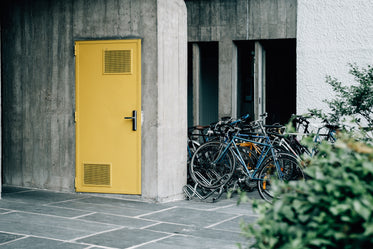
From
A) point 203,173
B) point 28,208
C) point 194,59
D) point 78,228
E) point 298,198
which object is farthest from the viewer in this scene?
point 194,59

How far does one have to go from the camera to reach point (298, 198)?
8.33 feet

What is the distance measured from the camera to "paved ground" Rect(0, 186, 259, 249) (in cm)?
582

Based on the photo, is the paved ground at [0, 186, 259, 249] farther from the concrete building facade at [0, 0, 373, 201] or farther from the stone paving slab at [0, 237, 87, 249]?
the concrete building facade at [0, 0, 373, 201]

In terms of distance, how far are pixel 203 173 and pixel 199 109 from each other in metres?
3.20

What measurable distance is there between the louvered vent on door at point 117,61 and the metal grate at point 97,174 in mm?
1402

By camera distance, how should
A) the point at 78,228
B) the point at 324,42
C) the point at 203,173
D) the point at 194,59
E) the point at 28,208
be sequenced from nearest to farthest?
1. the point at 78,228
2. the point at 28,208
3. the point at 203,173
4. the point at 324,42
5. the point at 194,59

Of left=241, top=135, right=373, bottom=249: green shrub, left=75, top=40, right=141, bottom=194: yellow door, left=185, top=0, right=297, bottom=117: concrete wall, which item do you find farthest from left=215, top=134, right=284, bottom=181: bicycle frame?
left=241, top=135, right=373, bottom=249: green shrub

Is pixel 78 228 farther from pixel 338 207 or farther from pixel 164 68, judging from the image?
pixel 338 207

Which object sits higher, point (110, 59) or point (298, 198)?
point (110, 59)

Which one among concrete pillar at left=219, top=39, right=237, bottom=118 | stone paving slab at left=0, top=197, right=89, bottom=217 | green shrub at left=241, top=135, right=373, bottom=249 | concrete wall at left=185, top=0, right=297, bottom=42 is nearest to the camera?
green shrub at left=241, top=135, right=373, bottom=249

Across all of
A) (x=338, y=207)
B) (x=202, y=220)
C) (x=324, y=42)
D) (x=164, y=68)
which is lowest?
(x=202, y=220)

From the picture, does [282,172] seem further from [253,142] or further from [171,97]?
[171,97]

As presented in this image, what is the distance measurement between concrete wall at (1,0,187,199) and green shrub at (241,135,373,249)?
5514 millimetres

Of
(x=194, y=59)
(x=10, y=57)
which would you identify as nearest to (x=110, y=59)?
(x=10, y=57)
